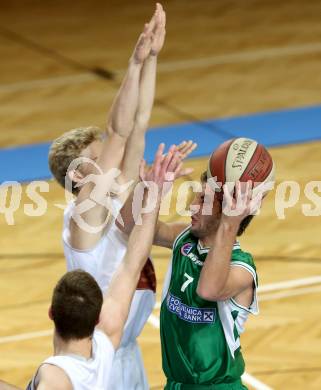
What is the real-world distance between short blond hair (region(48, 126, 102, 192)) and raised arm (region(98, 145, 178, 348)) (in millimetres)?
746

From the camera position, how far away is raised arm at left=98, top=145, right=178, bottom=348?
5012 mm

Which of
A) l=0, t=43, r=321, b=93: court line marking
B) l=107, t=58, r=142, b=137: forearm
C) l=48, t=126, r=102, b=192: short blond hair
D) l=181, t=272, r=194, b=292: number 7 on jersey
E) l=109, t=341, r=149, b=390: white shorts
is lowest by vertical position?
l=109, t=341, r=149, b=390: white shorts

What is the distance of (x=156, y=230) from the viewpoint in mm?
5789

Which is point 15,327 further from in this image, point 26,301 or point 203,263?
point 203,263

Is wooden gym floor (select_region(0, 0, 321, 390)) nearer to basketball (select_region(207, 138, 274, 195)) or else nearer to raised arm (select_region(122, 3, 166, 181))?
raised arm (select_region(122, 3, 166, 181))

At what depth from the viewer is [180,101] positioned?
13070 mm

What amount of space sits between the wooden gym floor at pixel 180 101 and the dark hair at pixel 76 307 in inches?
111

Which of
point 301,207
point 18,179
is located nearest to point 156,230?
point 301,207

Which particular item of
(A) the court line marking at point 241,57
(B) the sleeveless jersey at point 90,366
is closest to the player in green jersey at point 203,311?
(B) the sleeveless jersey at point 90,366

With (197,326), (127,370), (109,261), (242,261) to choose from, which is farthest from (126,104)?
(127,370)

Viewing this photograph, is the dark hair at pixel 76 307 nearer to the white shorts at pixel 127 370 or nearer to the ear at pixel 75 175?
the ear at pixel 75 175

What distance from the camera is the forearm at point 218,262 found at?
497 centimetres

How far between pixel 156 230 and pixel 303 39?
392 inches
